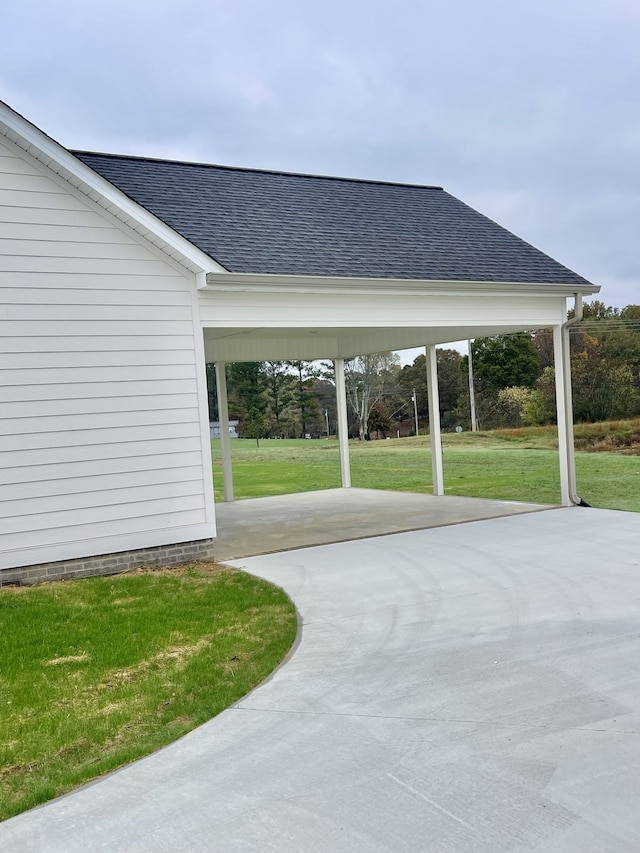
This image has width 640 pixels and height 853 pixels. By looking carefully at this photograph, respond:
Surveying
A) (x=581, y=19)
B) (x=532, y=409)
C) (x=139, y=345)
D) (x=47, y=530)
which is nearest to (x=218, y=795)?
(x=47, y=530)

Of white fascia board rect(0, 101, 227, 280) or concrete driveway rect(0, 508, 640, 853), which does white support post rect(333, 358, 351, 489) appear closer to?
white fascia board rect(0, 101, 227, 280)

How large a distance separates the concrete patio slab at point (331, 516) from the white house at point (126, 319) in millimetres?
1392

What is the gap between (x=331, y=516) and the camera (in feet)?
36.4

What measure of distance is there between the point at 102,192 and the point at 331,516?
5.93 meters

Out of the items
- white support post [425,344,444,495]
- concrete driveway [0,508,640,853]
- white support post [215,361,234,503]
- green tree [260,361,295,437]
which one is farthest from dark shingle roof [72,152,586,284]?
green tree [260,361,295,437]

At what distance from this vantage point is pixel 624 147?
2767 centimetres

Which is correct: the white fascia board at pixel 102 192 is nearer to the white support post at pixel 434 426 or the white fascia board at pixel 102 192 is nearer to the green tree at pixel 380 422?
the white support post at pixel 434 426

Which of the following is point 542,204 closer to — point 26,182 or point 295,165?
point 295,165

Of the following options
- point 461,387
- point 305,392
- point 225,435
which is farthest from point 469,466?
point 461,387

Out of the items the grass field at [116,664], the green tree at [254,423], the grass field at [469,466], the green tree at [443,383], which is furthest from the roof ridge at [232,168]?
the green tree at [443,383]

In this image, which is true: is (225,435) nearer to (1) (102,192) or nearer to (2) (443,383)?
(1) (102,192)

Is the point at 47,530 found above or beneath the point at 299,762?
above

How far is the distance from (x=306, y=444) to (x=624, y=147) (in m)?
17.7

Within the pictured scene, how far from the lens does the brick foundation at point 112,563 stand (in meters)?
6.88
